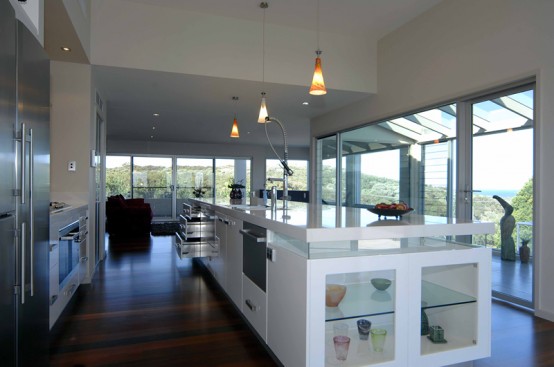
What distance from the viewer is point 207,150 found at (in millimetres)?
11977

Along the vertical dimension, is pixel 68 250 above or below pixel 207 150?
below

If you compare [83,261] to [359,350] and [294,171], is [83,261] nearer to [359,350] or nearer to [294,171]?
[359,350]

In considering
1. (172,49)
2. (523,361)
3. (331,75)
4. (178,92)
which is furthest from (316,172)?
(523,361)

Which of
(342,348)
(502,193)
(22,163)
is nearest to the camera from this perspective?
(22,163)

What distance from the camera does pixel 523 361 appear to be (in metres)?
2.21

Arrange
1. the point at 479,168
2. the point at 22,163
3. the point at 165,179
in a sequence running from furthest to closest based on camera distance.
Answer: the point at 165,179 < the point at 479,168 < the point at 22,163

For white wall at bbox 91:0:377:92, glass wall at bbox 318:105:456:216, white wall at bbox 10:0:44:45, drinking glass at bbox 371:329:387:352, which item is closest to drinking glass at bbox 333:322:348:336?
drinking glass at bbox 371:329:387:352

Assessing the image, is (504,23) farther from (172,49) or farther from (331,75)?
(172,49)

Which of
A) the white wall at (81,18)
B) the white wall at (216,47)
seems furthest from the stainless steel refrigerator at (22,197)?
the white wall at (216,47)

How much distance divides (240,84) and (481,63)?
2613 mm

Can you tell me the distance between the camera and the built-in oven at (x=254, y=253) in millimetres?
2197

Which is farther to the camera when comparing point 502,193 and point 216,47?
point 216,47

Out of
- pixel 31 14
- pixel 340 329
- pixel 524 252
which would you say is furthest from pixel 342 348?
pixel 524 252

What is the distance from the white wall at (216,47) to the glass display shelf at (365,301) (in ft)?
10.6
